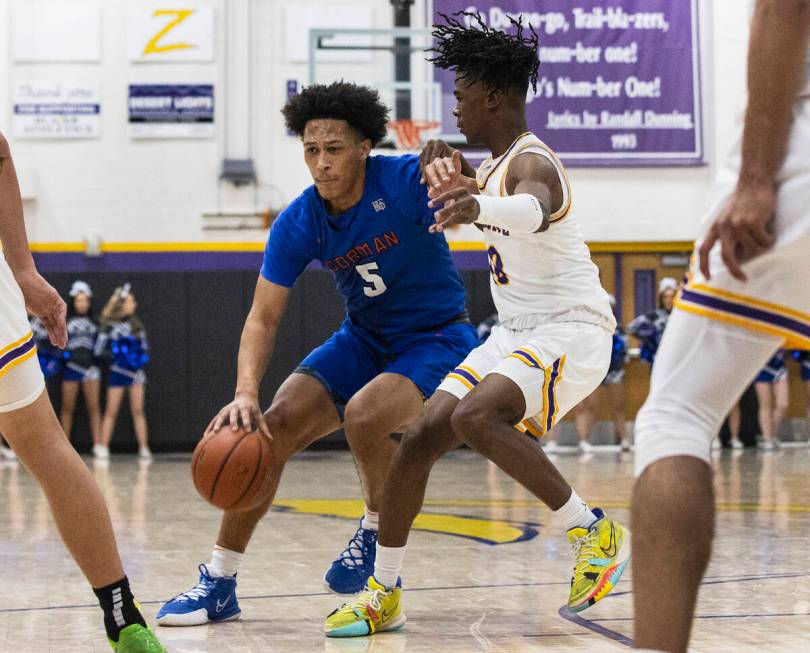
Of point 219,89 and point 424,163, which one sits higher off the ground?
point 219,89

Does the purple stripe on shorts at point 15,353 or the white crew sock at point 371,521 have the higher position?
the purple stripe on shorts at point 15,353

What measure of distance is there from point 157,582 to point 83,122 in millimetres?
11144

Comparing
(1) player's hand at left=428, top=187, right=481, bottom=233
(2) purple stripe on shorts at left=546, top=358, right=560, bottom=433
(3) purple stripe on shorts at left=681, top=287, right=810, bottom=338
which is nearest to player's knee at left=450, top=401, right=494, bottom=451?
(2) purple stripe on shorts at left=546, top=358, right=560, bottom=433

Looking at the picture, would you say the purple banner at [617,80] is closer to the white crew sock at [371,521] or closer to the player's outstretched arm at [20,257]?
the white crew sock at [371,521]

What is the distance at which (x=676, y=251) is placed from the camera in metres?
15.9

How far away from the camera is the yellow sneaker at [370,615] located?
4145 mm

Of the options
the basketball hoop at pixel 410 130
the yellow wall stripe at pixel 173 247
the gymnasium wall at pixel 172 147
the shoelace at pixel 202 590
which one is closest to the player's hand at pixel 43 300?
the shoelace at pixel 202 590

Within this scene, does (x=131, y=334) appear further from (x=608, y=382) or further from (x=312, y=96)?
(x=312, y=96)

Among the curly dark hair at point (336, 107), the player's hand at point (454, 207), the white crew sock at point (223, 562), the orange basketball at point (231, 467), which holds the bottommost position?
the white crew sock at point (223, 562)

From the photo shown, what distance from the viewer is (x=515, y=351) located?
438cm

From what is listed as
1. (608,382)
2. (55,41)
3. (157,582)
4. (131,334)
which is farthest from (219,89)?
(157,582)

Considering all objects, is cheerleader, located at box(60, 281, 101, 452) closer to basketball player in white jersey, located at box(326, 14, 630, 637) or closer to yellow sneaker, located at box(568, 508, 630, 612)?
basketball player in white jersey, located at box(326, 14, 630, 637)

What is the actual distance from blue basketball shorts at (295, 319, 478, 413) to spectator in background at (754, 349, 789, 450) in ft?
33.1

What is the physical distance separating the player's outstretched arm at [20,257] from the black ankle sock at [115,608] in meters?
0.73
